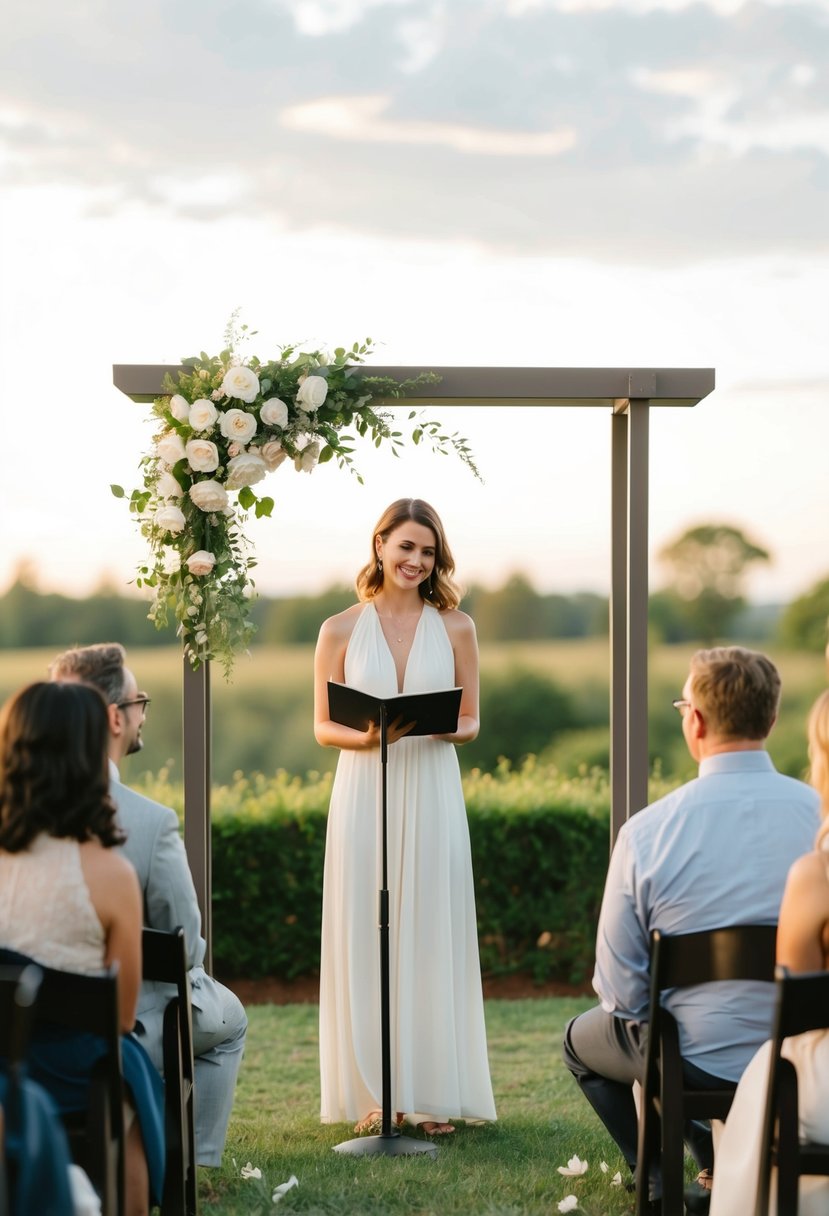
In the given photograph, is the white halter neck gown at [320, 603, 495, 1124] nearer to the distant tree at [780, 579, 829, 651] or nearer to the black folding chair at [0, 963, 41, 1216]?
the black folding chair at [0, 963, 41, 1216]

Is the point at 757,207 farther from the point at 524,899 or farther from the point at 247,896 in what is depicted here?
the point at 247,896

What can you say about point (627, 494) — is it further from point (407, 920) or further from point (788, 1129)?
point (788, 1129)

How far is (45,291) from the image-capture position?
33.7 feet

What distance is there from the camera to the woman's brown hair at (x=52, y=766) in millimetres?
2574

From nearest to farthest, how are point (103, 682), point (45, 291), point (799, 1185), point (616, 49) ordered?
point (799, 1185)
point (103, 682)
point (45, 291)
point (616, 49)

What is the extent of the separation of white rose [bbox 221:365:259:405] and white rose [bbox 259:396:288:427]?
0.05 meters

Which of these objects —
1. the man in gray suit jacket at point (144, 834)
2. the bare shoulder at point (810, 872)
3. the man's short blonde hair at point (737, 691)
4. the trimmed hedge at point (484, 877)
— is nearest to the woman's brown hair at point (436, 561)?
the man in gray suit jacket at point (144, 834)

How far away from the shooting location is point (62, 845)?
103 inches

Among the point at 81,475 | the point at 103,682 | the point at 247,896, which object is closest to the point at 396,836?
the point at 103,682

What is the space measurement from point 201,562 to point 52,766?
1636 mm

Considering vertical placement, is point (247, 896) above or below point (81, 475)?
below

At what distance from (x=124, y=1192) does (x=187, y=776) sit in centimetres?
181


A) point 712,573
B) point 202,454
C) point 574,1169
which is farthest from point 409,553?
point 712,573

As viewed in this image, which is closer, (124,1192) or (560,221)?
(124,1192)
